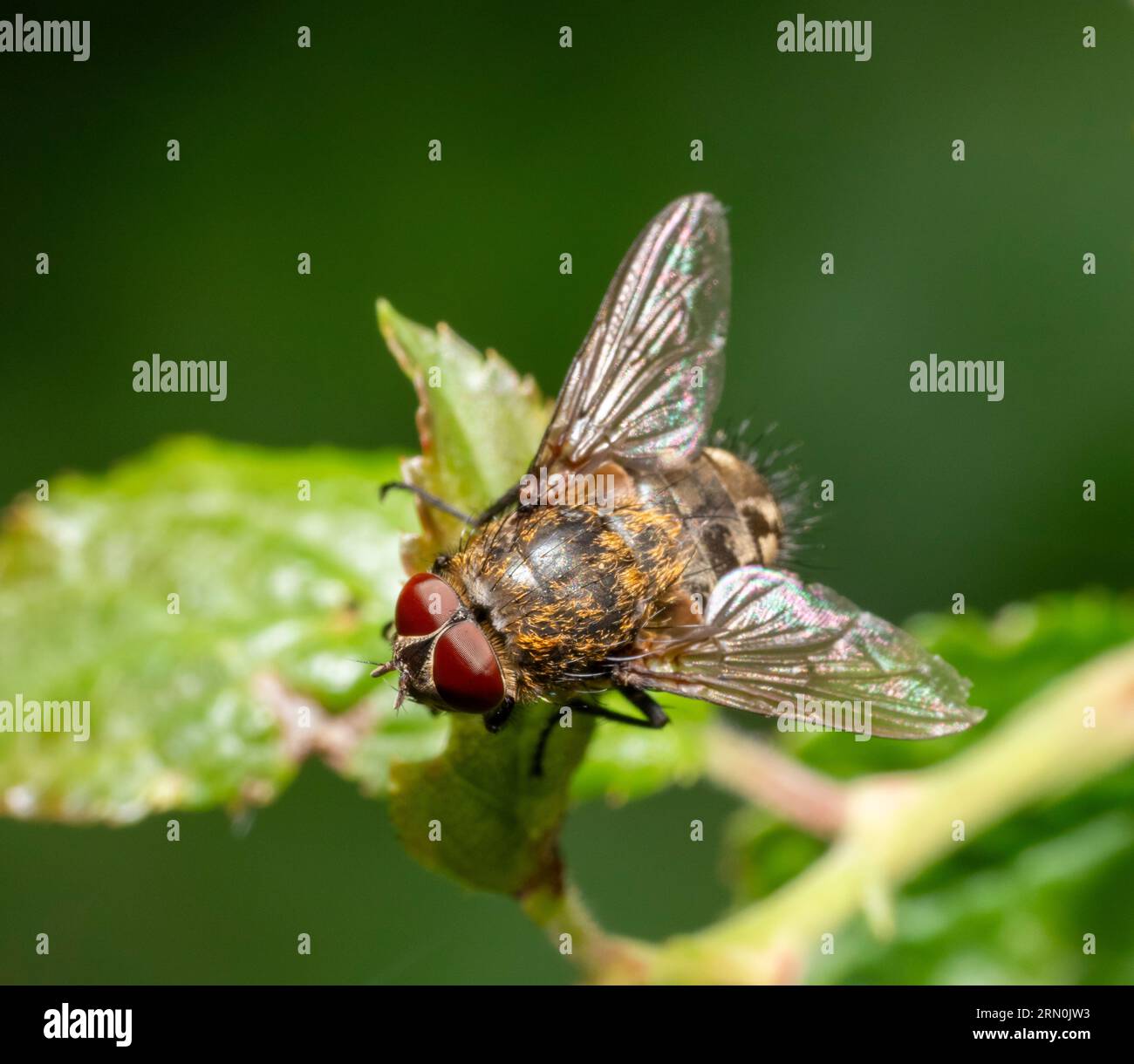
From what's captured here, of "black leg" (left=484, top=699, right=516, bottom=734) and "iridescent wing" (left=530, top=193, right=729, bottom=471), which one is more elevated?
"iridescent wing" (left=530, top=193, right=729, bottom=471)

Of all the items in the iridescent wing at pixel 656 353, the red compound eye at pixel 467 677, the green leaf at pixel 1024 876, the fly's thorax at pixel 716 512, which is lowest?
the green leaf at pixel 1024 876

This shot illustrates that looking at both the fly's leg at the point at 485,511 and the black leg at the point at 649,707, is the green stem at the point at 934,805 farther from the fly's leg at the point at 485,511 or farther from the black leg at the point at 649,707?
the fly's leg at the point at 485,511

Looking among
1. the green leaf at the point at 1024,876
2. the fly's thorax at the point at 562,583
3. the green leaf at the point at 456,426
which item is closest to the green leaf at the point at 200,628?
the fly's thorax at the point at 562,583

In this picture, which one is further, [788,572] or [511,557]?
[788,572]

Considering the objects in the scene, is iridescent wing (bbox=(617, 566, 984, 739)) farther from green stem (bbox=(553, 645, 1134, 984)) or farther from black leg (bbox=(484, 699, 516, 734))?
green stem (bbox=(553, 645, 1134, 984))

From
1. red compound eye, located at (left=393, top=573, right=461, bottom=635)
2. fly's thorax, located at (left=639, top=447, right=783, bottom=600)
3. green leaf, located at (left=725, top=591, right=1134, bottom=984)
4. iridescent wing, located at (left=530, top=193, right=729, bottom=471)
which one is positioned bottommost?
green leaf, located at (left=725, top=591, right=1134, bottom=984)

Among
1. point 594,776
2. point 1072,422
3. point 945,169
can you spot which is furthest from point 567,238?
point 594,776

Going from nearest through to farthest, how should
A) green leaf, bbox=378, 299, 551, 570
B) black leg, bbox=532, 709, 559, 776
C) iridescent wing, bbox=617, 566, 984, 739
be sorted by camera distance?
black leg, bbox=532, 709, 559, 776 < green leaf, bbox=378, 299, 551, 570 < iridescent wing, bbox=617, 566, 984, 739

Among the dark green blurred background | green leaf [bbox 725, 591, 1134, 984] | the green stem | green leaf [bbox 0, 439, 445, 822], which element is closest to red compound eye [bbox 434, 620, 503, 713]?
the green stem

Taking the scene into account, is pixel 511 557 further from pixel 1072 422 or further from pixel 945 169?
pixel 945 169
